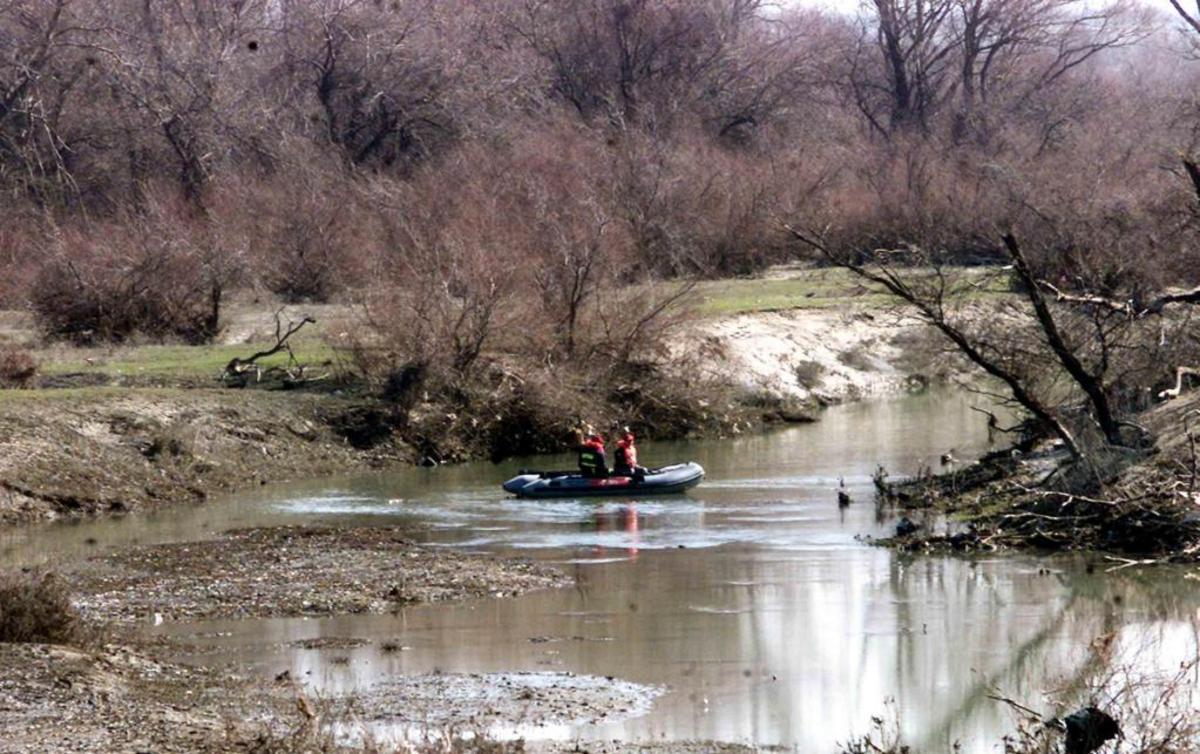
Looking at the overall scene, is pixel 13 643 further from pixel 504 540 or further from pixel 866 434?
pixel 866 434

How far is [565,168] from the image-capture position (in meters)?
50.6

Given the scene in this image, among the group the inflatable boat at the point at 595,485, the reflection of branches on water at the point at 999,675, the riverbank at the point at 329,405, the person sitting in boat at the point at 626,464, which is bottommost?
the reflection of branches on water at the point at 999,675

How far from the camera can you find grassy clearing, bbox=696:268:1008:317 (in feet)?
145

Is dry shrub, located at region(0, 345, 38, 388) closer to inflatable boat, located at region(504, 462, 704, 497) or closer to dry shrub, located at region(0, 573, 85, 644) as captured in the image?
inflatable boat, located at region(504, 462, 704, 497)

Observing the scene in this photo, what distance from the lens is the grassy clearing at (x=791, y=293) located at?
44.1 meters

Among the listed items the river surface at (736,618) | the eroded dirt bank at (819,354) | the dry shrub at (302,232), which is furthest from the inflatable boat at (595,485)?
the dry shrub at (302,232)

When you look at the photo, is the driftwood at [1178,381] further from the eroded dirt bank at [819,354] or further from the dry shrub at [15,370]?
the dry shrub at [15,370]

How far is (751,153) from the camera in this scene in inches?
2403

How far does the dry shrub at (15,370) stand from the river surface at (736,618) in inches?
212

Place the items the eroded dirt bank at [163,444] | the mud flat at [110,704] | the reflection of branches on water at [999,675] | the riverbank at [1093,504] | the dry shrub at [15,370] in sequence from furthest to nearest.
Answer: the dry shrub at [15,370]
the eroded dirt bank at [163,444]
the riverbank at [1093,504]
the reflection of branches on water at [999,675]
the mud flat at [110,704]

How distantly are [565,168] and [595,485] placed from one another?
22998 millimetres

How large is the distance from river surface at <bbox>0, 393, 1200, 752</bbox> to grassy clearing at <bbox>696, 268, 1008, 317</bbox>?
15487 mm

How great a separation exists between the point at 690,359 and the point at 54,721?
25620 mm

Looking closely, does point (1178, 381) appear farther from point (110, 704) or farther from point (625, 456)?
point (110, 704)
